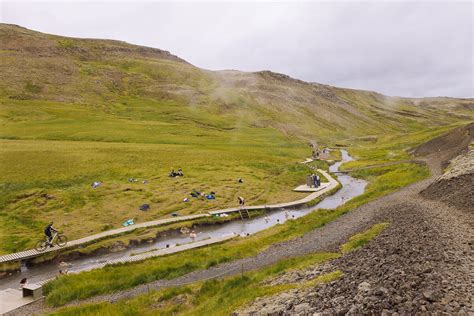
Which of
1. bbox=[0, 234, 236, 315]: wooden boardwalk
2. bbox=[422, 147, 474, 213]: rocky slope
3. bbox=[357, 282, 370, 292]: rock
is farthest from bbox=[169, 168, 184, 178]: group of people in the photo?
bbox=[357, 282, 370, 292]: rock

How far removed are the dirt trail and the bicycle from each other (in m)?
14.6

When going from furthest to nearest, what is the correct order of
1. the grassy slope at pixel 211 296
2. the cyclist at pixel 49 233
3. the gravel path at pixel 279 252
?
the cyclist at pixel 49 233 → the gravel path at pixel 279 252 → the grassy slope at pixel 211 296

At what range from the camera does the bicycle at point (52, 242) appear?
142 feet

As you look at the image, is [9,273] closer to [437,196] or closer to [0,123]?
[437,196]

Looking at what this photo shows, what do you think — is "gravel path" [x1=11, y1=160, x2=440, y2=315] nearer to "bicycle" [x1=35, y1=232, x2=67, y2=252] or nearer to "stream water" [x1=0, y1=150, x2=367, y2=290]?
"stream water" [x1=0, y1=150, x2=367, y2=290]

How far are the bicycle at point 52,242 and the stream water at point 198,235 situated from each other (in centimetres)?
228

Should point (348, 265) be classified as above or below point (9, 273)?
above

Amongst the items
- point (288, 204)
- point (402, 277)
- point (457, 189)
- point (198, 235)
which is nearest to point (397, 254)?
point (402, 277)

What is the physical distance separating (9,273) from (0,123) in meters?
112

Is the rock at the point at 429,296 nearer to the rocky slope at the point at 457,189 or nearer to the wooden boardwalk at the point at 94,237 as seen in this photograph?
the rocky slope at the point at 457,189

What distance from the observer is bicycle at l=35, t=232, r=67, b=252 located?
43316mm

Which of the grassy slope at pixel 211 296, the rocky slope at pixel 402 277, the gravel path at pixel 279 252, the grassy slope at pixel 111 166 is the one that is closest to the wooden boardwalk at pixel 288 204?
the grassy slope at pixel 111 166

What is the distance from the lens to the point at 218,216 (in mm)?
59188

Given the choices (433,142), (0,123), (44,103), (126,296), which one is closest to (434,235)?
(126,296)
